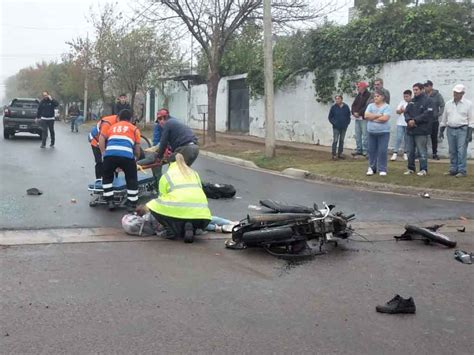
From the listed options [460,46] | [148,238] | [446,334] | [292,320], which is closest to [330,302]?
[292,320]

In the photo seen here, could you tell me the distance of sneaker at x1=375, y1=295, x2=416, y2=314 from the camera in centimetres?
462

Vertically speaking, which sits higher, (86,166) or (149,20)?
(149,20)

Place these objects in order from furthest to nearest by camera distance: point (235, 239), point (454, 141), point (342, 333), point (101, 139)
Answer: point (454, 141)
point (101, 139)
point (235, 239)
point (342, 333)

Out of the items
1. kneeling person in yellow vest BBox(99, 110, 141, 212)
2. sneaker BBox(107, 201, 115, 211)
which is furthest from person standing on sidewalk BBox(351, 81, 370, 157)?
sneaker BBox(107, 201, 115, 211)

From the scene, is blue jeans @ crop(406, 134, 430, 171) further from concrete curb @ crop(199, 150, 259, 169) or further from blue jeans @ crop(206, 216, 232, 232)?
blue jeans @ crop(206, 216, 232, 232)

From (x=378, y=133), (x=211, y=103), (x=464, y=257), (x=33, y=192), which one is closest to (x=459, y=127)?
(x=378, y=133)

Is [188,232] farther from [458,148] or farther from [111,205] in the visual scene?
[458,148]

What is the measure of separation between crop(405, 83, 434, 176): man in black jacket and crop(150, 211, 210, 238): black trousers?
6237mm

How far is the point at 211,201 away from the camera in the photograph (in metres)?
9.56

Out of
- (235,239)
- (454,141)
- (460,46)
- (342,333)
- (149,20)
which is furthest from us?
(149,20)

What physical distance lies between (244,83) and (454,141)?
16.4m

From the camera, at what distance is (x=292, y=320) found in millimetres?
4395

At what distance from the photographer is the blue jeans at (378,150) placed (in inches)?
464

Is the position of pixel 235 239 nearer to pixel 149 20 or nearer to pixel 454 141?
pixel 454 141
